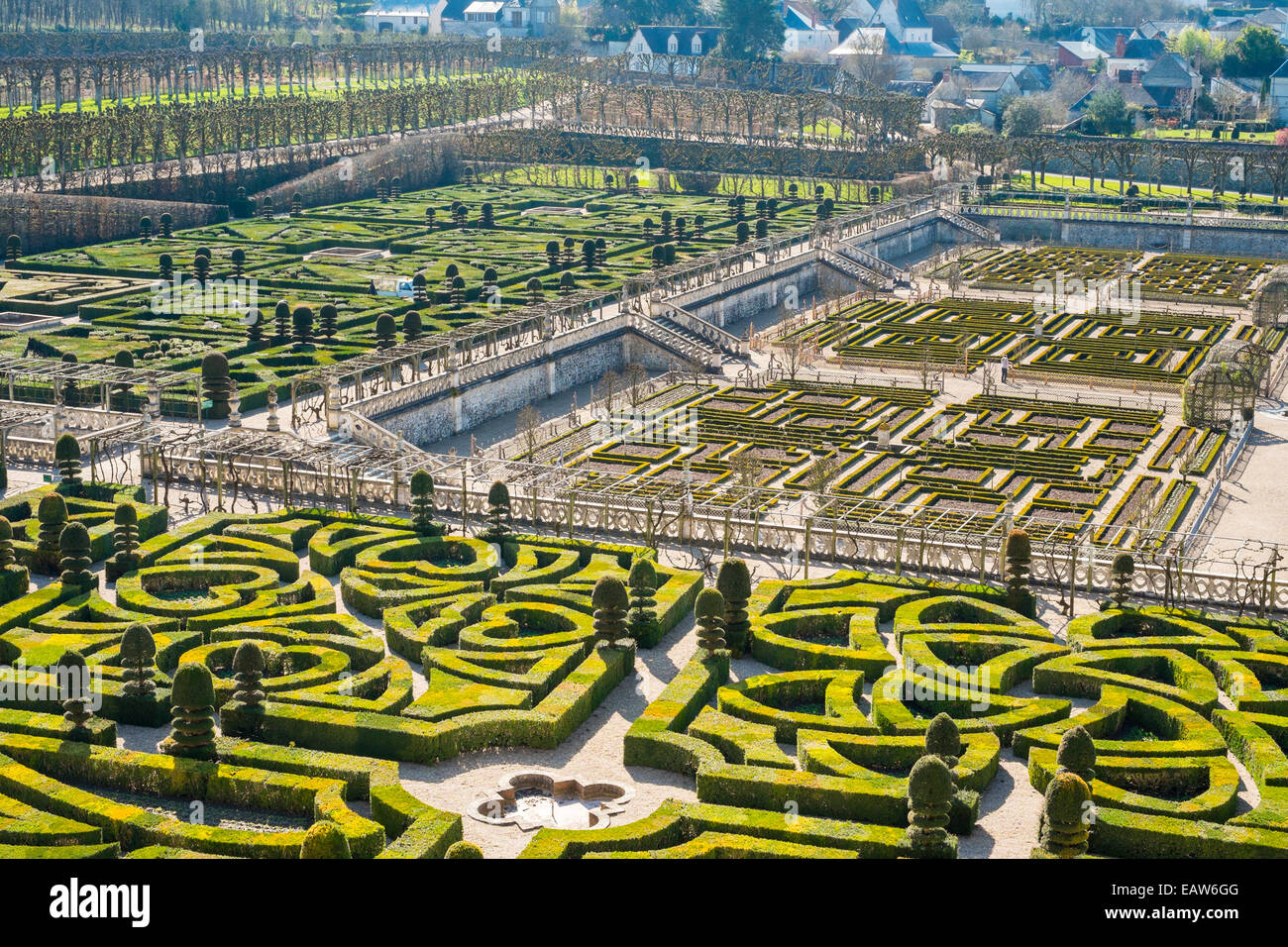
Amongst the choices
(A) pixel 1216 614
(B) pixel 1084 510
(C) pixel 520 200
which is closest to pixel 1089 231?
(C) pixel 520 200

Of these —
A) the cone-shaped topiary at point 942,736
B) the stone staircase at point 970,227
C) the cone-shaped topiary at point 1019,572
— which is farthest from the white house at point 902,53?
the cone-shaped topiary at point 942,736

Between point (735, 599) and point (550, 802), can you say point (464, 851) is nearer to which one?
point (550, 802)

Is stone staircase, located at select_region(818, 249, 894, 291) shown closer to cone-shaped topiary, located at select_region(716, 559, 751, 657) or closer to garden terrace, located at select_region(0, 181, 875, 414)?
garden terrace, located at select_region(0, 181, 875, 414)

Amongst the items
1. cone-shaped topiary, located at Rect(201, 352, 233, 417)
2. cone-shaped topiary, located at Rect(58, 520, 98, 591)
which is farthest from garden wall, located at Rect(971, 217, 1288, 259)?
cone-shaped topiary, located at Rect(58, 520, 98, 591)
